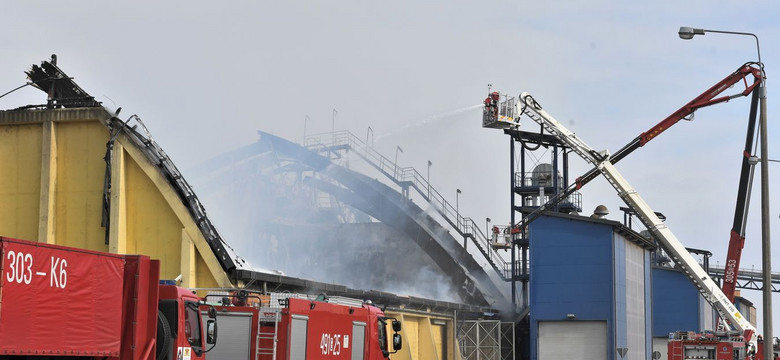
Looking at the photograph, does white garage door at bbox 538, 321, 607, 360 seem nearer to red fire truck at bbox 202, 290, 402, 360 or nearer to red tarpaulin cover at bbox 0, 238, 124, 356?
red fire truck at bbox 202, 290, 402, 360

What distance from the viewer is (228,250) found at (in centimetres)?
2975

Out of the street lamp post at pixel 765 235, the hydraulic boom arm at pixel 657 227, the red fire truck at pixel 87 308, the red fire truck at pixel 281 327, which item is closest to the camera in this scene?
the red fire truck at pixel 87 308

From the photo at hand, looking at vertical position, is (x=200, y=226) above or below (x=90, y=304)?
above

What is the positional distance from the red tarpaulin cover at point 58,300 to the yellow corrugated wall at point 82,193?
47.5 ft

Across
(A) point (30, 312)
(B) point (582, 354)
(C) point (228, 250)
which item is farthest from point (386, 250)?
(A) point (30, 312)

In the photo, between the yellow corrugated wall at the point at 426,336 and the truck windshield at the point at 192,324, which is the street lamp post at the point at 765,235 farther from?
the yellow corrugated wall at the point at 426,336

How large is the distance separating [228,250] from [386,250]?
3481cm

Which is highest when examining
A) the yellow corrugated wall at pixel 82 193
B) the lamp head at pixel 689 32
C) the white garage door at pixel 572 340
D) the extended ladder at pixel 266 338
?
the lamp head at pixel 689 32

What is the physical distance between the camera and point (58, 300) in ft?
45.4

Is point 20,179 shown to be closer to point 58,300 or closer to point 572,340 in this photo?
point 58,300

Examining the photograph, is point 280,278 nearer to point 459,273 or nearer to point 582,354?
point 582,354

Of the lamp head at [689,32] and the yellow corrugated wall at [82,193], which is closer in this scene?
the lamp head at [689,32]

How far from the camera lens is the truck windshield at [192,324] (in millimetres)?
17375

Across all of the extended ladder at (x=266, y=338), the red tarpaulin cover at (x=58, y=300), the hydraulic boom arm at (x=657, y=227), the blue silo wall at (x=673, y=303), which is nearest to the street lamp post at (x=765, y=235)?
the extended ladder at (x=266, y=338)
